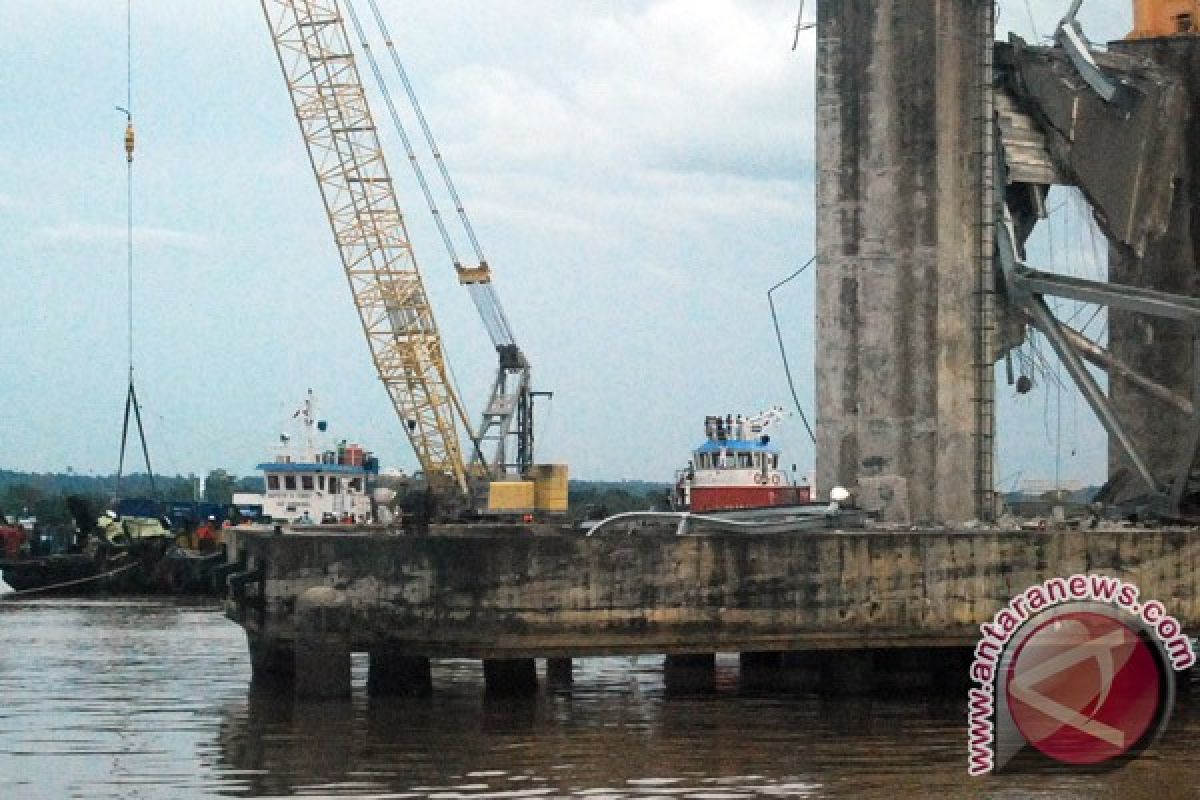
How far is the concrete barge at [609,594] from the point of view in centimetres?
3347

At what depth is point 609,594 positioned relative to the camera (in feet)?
111

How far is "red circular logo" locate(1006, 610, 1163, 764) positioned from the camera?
98.4 feet

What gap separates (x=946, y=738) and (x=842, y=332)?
1084cm

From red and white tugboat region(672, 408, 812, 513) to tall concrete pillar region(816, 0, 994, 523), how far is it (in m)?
26.8

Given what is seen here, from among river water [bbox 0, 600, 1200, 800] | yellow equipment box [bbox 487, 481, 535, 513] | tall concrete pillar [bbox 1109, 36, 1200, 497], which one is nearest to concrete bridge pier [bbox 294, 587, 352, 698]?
river water [bbox 0, 600, 1200, 800]

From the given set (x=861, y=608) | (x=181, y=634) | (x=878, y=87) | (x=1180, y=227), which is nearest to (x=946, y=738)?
(x=861, y=608)

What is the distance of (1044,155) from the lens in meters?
42.9

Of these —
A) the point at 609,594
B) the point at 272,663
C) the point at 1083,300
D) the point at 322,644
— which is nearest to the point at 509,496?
the point at 1083,300

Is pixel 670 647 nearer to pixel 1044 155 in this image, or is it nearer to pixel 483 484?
pixel 1044 155

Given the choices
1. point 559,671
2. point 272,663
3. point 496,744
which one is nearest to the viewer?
point 496,744

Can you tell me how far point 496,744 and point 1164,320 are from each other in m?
21.5

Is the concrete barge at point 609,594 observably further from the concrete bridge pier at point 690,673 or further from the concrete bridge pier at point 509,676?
the concrete bridge pier at point 690,673

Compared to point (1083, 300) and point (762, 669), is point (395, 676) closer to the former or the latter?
point (762, 669)

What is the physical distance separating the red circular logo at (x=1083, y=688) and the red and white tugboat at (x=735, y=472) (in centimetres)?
3028
